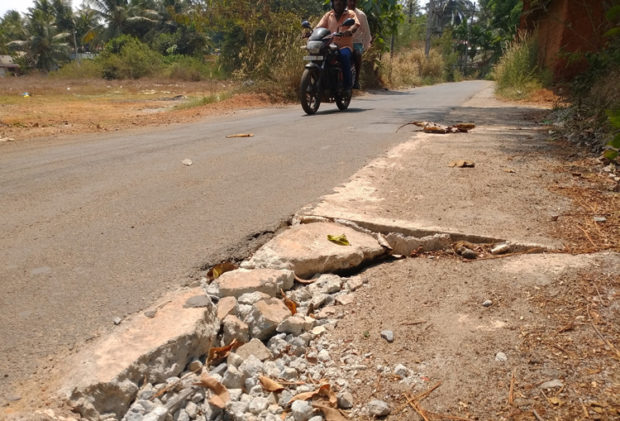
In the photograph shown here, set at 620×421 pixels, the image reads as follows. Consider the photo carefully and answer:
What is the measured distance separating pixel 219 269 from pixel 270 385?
83 cm

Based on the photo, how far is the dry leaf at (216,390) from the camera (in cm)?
158

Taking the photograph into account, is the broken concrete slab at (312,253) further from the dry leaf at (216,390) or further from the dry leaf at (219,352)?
the dry leaf at (216,390)

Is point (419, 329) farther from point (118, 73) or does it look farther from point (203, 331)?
point (118, 73)

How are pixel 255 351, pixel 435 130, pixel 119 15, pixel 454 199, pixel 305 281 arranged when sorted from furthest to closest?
pixel 119 15, pixel 435 130, pixel 454 199, pixel 305 281, pixel 255 351

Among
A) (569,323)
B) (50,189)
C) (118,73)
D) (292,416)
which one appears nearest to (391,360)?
(292,416)

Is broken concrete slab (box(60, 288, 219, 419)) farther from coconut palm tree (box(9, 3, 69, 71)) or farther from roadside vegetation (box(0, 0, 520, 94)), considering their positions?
coconut palm tree (box(9, 3, 69, 71))

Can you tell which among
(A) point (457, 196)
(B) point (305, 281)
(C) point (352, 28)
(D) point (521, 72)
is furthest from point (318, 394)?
(D) point (521, 72)

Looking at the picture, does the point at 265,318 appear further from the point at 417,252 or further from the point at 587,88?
the point at 587,88

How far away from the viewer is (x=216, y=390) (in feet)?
5.34

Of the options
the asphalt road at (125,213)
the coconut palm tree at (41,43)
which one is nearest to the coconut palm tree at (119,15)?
the coconut palm tree at (41,43)

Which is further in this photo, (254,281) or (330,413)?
(254,281)

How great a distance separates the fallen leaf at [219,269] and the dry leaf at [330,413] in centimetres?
94

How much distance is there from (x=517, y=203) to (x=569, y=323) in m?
1.50

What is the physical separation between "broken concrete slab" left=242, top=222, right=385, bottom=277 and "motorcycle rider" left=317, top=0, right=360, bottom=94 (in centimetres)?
682
